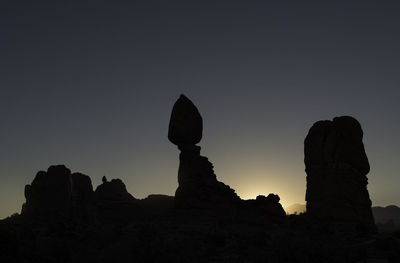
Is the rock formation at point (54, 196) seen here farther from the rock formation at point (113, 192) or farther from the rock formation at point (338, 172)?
the rock formation at point (338, 172)

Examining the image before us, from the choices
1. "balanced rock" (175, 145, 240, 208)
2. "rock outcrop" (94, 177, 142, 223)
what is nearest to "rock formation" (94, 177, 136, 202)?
"rock outcrop" (94, 177, 142, 223)

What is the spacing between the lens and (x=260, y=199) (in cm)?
4750

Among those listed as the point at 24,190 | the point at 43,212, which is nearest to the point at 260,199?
the point at 43,212

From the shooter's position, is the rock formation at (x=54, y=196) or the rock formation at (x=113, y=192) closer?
the rock formation at (x=54, y=196)

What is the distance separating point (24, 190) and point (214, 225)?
1181 inches

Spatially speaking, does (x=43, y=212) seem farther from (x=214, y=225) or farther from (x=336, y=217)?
(x=336, y=217)

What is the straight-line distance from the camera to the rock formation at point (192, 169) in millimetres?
48062

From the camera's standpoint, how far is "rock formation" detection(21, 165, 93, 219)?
50.5 m

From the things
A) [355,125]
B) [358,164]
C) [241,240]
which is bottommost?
[241,240]

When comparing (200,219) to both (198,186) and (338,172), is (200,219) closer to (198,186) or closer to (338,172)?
→ (198,186)

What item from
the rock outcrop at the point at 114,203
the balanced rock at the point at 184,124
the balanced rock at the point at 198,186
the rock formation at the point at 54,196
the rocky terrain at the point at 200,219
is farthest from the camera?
the balanced rock at the point at 184,124

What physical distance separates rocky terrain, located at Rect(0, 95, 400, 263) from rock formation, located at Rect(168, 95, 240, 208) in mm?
109

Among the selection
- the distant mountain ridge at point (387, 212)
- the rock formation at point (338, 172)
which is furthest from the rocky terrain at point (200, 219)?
the distant mountain ridge at point (387, 212)

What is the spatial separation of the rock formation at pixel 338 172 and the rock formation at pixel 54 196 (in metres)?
24.0
